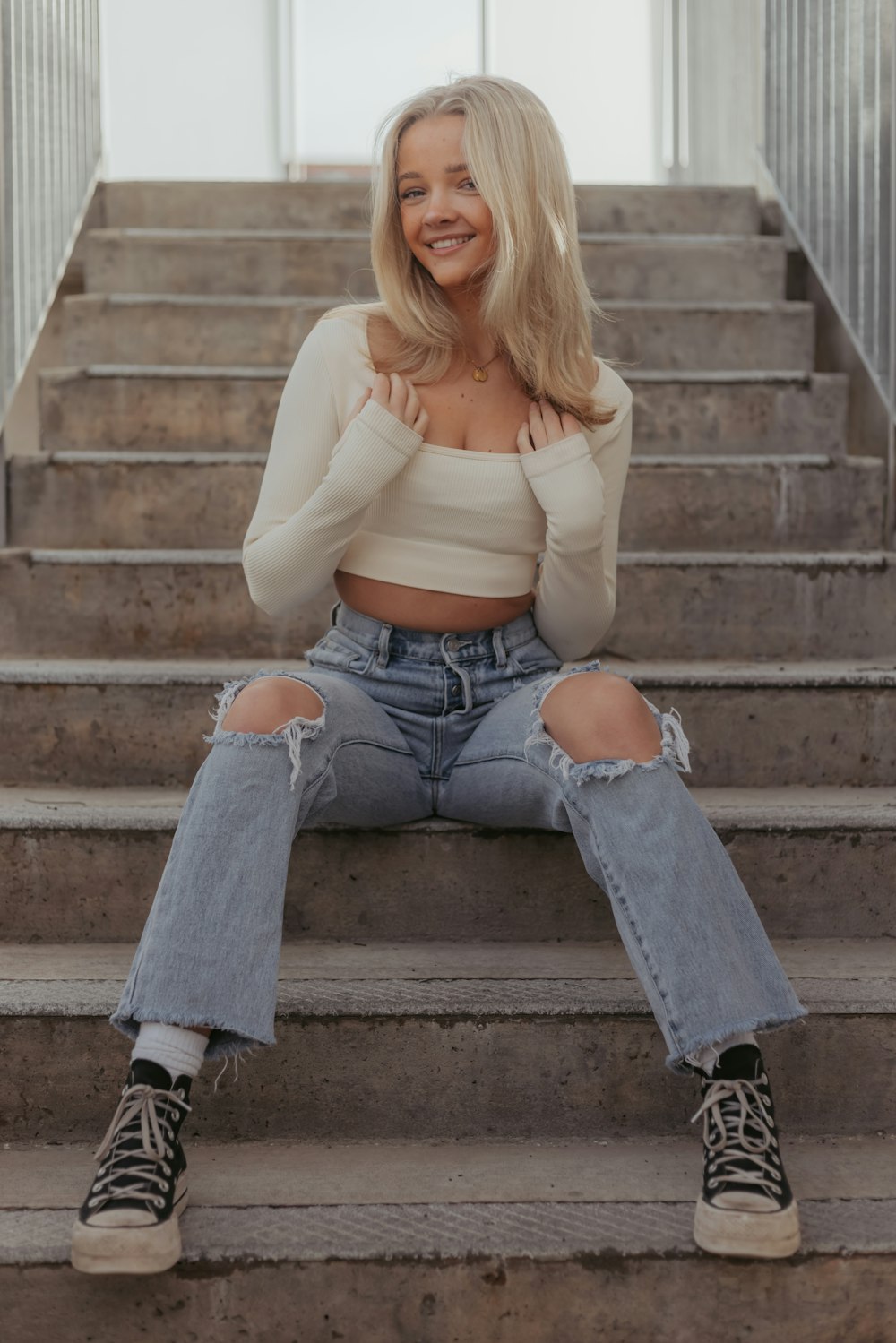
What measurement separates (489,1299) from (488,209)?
4.12 ft

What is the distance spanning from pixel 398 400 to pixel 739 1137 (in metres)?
0.93

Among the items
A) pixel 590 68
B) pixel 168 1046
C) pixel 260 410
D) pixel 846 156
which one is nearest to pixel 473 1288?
pixel 168 1046

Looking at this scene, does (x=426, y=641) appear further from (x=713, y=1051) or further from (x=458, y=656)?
(x=713, y=1051)

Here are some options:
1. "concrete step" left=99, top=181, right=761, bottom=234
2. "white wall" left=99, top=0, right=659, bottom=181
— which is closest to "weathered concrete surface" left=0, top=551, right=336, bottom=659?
"concrete step" left=99, top=181, right=761, bottom=234

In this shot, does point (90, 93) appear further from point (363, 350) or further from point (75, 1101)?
→ point (75, 1101)

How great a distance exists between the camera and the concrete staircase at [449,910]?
114 cm

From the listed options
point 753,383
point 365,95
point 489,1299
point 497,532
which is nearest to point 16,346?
point 497,532

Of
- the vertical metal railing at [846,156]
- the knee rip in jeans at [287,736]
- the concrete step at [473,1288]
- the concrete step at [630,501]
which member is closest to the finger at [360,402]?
the knee rip in jeans at [287,736]

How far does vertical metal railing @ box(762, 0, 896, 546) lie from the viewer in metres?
2.47

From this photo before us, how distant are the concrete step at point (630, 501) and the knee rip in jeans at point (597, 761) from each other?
0.99 metres

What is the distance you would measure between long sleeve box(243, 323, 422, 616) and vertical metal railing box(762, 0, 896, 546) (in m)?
1.29

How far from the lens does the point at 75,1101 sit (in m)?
1.37

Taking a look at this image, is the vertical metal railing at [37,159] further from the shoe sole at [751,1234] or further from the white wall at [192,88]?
the white wall at [192,88]

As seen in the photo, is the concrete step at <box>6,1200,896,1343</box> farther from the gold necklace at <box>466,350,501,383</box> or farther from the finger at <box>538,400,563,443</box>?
the gold necklace at <box>466,350,501,383</box>
